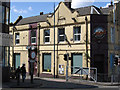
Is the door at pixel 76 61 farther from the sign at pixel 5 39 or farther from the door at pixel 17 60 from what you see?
the door at pixel 17 60

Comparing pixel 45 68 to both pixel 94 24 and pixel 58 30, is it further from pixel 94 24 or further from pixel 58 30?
pixel 94 24

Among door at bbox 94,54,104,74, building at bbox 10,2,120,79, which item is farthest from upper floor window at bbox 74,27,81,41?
door at bbox 94,54,104,74

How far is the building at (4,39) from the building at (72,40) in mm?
7020

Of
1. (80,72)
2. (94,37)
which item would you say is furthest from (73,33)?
(80,72)

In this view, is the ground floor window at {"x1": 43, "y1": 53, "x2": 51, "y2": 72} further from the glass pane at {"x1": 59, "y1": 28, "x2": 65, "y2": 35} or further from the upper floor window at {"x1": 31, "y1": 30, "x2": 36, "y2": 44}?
the glass pane at {"x1": 59, "y1": 28, "x2": 65, "y2": 35}

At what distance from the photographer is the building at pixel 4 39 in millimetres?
19094

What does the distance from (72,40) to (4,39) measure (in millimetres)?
8257

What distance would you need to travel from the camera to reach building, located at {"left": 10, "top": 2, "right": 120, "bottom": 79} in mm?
22297

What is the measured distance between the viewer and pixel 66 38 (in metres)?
24.3

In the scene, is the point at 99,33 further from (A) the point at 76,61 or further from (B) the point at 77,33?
(A) the point at 76,61

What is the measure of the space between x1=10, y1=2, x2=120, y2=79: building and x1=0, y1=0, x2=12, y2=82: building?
7020 millimetres

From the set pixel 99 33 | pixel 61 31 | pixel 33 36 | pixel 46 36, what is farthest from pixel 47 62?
pixel 99 33

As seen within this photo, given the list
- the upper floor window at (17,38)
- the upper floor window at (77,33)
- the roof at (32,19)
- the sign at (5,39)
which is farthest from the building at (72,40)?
the sign at (5,39)

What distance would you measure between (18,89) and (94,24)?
11597mm
